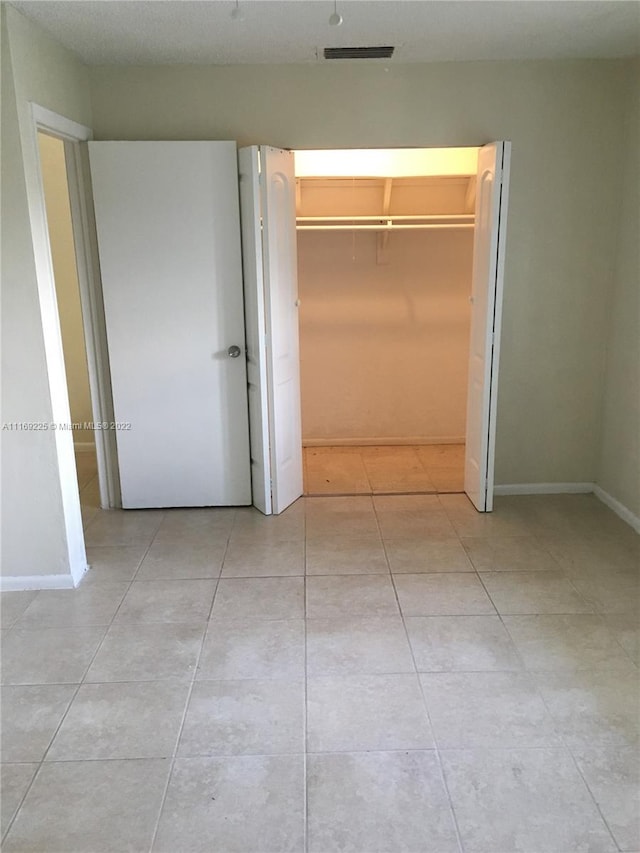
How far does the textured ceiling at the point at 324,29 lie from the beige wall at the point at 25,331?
180 millimetres

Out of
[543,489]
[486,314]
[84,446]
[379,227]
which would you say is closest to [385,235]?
[379,227]

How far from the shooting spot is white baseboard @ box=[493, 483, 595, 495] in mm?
4086

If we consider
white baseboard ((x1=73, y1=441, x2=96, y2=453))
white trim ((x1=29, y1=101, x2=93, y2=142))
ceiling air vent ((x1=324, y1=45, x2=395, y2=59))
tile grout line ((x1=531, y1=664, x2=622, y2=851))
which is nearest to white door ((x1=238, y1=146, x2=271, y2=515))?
ceiling air vent ((x1=324, y1=45, x2=395, y2=59))

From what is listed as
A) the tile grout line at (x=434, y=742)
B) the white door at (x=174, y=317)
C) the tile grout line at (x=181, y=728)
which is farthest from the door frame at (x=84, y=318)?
the tile grout line at (x=434, y=742)

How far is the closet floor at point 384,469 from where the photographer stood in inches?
167

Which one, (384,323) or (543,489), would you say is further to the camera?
(384,323)

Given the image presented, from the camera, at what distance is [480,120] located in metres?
3.57

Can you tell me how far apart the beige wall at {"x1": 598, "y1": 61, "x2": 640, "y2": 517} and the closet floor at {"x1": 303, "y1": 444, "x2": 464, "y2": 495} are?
38.3 inches

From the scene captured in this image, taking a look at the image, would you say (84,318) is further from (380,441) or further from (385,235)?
(380,441)

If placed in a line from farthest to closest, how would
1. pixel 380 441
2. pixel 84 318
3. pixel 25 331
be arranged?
1. pixel 380 441
2. pixel 84 318
3. pixel 25 331

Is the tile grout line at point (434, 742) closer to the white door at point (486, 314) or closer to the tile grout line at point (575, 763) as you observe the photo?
the tile grout line at point (575, 763)

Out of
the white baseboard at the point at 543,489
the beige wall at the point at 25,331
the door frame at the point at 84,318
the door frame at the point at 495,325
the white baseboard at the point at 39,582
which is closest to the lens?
the beige wall at the point at 25,331

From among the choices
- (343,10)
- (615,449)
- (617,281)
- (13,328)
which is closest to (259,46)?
(343,10)

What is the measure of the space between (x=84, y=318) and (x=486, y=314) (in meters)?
2.26
